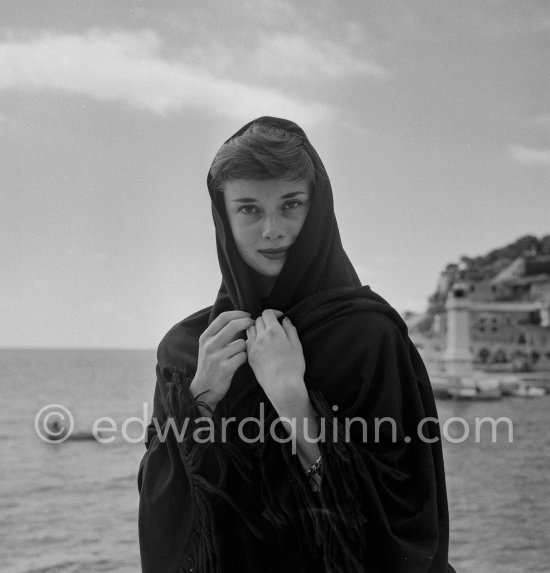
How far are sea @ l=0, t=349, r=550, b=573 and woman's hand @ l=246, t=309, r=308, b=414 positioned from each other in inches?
27.4

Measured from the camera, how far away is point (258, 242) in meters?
1.38

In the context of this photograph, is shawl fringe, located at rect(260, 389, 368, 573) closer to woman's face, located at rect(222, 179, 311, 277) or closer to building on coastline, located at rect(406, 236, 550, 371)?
woman's face, located at rect(222, 179, 311, 277)

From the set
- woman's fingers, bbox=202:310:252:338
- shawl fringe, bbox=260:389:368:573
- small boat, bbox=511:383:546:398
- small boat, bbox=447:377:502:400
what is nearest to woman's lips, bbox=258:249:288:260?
woman's fingers, bbox=202:310:252:338

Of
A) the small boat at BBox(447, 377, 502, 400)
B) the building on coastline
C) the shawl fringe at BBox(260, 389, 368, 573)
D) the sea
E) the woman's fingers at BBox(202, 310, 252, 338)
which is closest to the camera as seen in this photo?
the shawl fringe at BBox(260, 389, 368, 573)

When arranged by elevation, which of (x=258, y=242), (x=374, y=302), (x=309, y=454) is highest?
(x=258, y=242)

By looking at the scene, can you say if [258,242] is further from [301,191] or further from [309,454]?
[309,454]

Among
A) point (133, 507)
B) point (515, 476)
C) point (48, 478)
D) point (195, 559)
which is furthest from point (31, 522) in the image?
point (195, 559)

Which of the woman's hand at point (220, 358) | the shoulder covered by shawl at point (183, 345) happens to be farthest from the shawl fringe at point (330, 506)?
the shoulder covered by shawl at point (183, 345)

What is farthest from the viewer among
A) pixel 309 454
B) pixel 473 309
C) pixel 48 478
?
pixel 473 309

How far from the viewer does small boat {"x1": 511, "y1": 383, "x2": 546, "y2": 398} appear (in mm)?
38594

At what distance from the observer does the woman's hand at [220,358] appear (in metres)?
1.31

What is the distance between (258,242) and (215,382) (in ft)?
0.83

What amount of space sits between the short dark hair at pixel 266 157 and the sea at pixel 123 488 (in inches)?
30.4

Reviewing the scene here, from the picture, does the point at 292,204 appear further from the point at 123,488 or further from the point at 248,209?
the point at 123,488
